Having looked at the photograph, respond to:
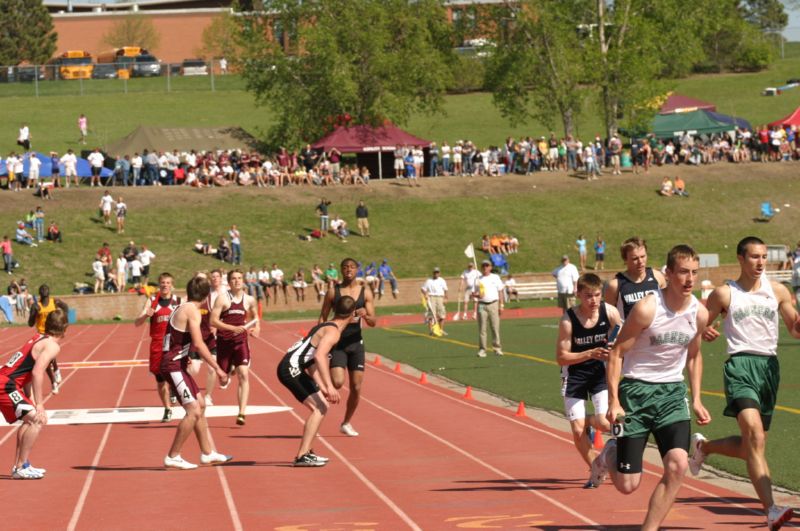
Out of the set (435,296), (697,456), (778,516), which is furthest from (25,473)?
(435,296)

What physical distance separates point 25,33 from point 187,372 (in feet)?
296

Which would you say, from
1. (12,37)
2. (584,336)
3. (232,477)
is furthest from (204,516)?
(12,37)

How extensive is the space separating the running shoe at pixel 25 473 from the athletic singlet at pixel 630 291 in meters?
5.51

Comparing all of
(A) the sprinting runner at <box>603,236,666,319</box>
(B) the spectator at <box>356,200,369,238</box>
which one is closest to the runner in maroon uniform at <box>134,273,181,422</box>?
(A) the sprinting runner at <box>603,236,666,319</box>

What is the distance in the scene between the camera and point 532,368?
22.5 meters

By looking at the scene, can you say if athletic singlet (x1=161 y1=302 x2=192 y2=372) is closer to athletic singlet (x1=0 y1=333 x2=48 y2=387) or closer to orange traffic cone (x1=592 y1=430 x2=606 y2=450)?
athletic singlet (x1=0 y1=333 x2=48 y2=387)

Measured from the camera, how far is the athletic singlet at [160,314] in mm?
16078

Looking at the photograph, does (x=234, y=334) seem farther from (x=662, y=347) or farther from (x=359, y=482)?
(x=662, y=347)

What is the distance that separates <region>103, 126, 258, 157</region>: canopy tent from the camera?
56500 millimetres

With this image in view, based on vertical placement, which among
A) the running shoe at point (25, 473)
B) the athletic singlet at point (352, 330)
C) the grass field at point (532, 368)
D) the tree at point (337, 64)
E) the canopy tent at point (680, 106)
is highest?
the tree at point (337, 64)

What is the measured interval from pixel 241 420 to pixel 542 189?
43.4 meters

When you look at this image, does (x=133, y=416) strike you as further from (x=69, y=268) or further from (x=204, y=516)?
(x=69, y=268)

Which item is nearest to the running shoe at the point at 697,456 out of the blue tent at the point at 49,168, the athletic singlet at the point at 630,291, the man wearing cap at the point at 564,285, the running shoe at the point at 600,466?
the running shoe at the point at 600,466

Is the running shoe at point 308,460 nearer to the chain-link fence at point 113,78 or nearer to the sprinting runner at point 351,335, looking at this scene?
the sprinting runner at point 351,335
